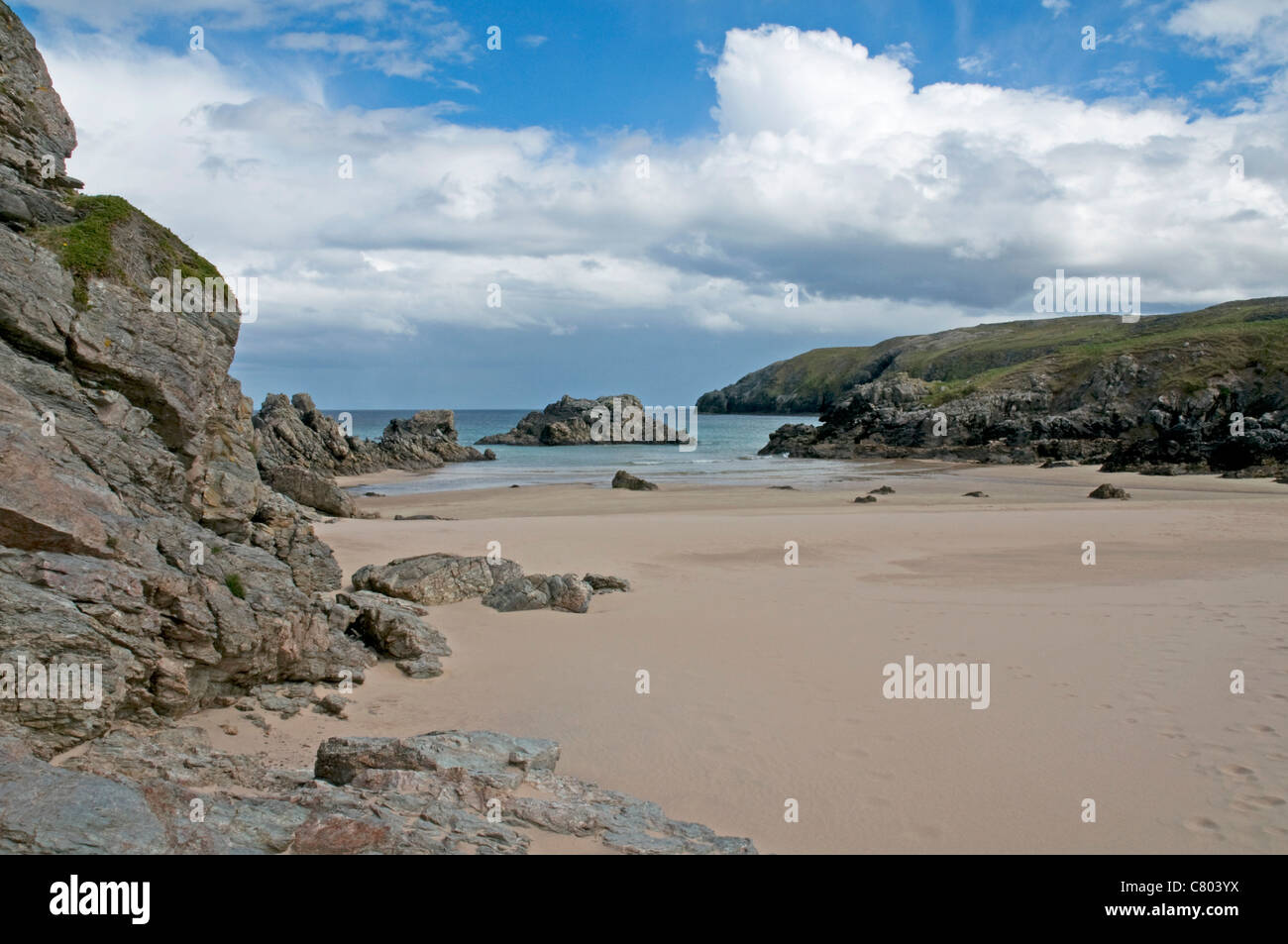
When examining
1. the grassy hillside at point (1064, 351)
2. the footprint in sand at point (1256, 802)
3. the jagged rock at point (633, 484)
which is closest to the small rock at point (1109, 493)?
the jagged rock at point (633, 484)

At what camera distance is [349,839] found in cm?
469

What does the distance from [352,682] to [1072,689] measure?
7820 mm

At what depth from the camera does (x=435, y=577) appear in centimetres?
1320

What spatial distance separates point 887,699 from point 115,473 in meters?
7.85

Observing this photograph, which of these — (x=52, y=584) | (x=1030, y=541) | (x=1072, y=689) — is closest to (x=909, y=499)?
(x=1030, y=541)

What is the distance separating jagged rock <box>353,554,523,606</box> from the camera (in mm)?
12859

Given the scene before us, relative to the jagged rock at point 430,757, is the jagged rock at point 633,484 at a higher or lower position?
higher

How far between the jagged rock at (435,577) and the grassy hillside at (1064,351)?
63645 mm

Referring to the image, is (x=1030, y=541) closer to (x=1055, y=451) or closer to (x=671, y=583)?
(x=671, y=583)

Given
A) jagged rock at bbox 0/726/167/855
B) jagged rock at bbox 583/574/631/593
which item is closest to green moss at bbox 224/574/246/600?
jagged rock at bbox 0/726/167/855

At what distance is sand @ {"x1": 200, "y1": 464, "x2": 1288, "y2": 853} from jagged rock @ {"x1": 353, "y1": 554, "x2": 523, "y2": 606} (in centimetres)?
45

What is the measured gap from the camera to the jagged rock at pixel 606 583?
1436 cm

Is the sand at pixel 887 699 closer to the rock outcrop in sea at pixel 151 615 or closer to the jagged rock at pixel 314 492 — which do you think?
the rock outcrop in sea at pixel 151 615

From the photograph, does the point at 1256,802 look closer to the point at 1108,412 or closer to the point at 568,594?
the point at 568,594
